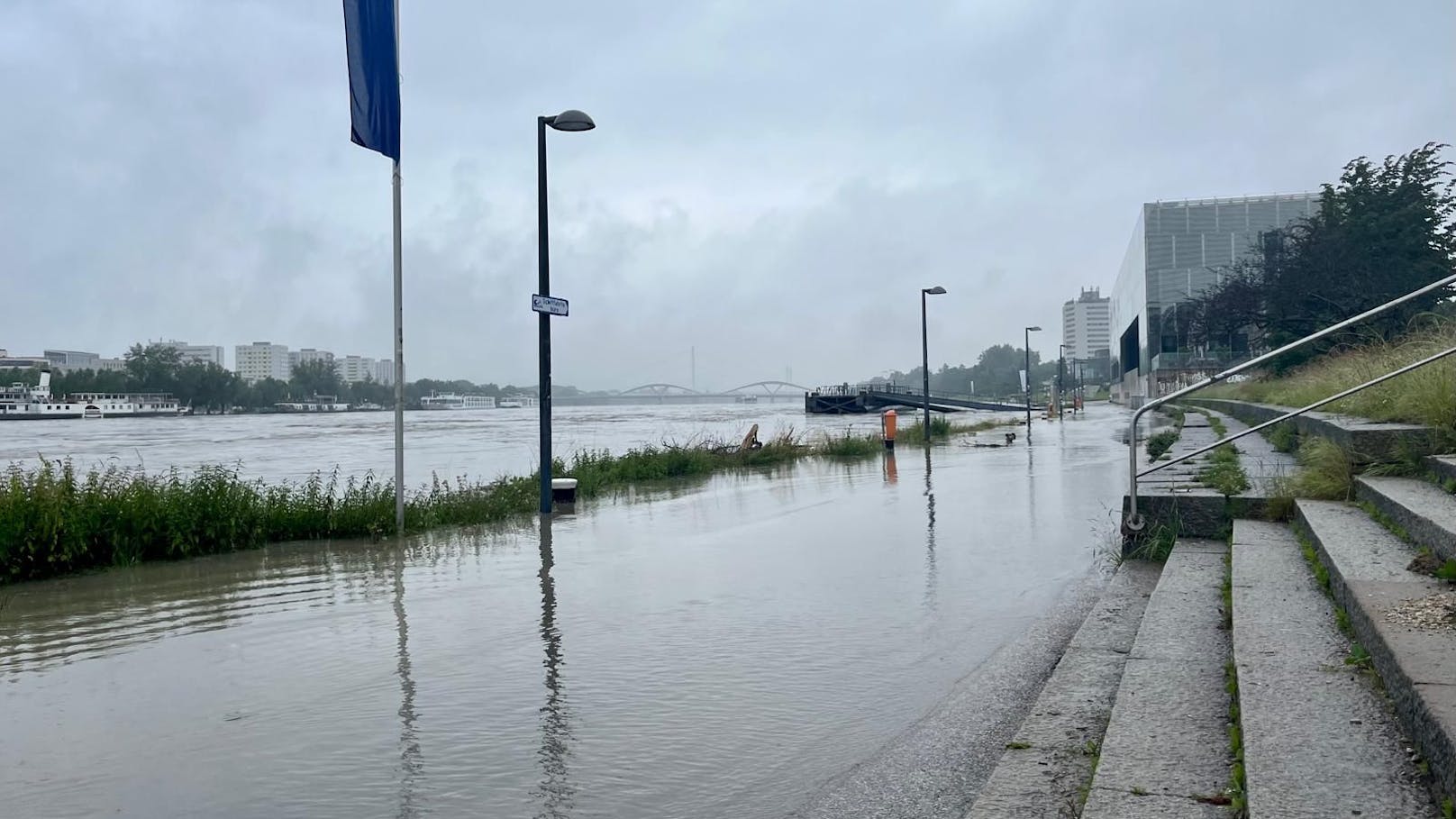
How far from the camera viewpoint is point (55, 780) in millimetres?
4262

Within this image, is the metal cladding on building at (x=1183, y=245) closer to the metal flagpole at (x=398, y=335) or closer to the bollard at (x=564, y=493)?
the bollard at (x=564, y=493)

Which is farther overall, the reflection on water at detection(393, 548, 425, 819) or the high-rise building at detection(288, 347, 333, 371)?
the high-rise building at detection(288, 347, 333, 371)

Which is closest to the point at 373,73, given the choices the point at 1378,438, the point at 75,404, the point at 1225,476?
the point at 1225,476

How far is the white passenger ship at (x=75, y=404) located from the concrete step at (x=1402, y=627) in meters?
119

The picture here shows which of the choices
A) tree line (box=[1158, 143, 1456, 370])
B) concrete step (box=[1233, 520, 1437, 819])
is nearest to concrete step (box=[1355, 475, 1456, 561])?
concrete step (box=[1233, 520, 1437, 819])

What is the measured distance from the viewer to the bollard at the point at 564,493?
14.9m

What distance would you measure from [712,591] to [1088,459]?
16765 millimetres

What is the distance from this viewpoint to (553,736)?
15.5 ft

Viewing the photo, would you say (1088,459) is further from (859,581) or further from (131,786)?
(131,786)

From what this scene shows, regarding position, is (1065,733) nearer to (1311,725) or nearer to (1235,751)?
(1235,751)

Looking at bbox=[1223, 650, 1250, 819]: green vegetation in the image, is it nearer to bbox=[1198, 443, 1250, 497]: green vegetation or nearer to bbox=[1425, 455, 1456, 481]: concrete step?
bbox=[1425, 455, 1456, 481]: concrete step

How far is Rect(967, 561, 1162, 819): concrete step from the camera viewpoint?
356 cm

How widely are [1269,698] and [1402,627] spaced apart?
620mm

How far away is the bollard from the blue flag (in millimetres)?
5058
